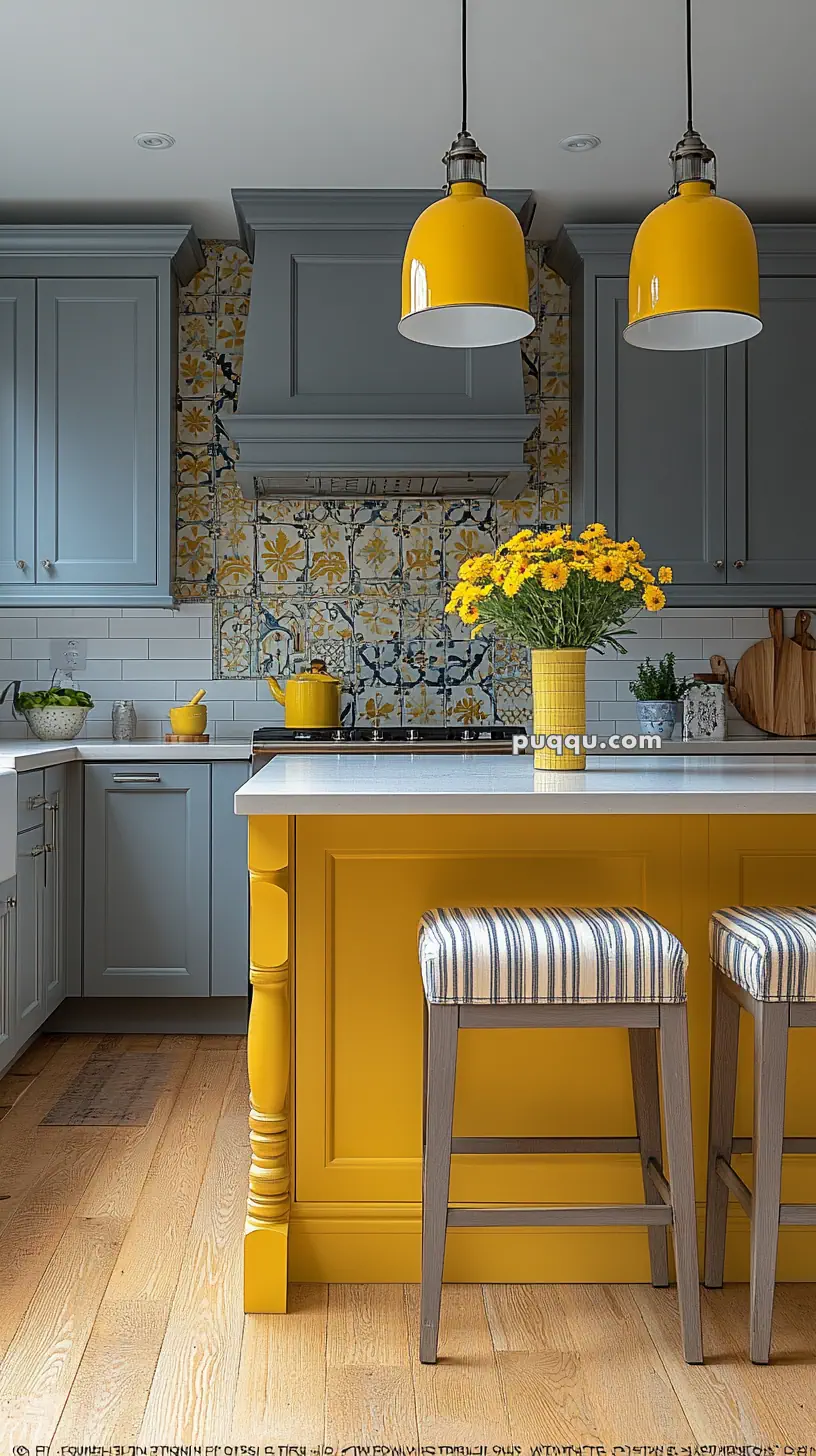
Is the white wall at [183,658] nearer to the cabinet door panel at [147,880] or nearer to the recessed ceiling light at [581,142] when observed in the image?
the cabinet door panel at [147,880]

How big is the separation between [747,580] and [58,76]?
2.61m

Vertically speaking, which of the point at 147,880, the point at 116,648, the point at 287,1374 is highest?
the point at 116,648

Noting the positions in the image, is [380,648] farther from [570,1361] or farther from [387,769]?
[570,1361]

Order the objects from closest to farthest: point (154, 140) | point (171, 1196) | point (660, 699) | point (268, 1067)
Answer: point (268, 1067), point (171, 1196), point (154, 140), point (660, 699)

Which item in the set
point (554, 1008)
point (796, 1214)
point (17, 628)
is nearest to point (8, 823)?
point (17, 628)

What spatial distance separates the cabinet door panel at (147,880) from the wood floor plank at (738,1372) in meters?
2.06

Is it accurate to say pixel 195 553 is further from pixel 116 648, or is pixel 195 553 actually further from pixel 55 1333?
pixel 55 1333

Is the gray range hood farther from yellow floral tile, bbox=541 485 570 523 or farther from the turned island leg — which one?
the turned island leg

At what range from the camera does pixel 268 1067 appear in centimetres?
212

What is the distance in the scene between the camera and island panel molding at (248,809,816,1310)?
7.30ft

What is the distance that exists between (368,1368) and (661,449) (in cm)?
311

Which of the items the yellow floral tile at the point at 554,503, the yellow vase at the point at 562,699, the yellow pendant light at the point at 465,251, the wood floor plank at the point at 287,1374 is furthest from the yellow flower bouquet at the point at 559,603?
the yellow floral tile at the point at 554,503

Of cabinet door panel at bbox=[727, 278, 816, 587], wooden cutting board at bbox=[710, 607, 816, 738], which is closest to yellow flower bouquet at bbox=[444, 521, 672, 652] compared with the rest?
cabinet door panel at bbox=[727, 278, 816, 587]

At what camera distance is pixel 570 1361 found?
195cm
